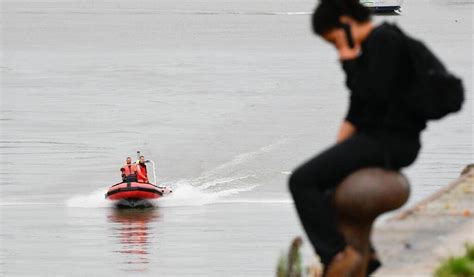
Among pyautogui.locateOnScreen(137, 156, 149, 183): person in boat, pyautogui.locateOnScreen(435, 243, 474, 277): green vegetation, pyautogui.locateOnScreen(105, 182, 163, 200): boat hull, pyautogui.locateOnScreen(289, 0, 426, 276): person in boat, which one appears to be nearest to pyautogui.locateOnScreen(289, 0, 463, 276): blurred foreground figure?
pyautogui.locateOnScreen(289, 0, 426, 276): person in boat

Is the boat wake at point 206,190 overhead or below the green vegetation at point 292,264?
overhead

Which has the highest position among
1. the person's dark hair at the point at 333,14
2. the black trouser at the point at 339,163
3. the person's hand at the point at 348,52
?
the person's dark hair at the point at 333,14

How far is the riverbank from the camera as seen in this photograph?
9641 mm

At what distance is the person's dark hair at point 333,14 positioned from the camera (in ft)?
25.9

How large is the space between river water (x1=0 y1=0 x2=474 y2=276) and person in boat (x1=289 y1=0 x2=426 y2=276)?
18265mm

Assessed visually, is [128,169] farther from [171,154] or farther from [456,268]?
[456,268]

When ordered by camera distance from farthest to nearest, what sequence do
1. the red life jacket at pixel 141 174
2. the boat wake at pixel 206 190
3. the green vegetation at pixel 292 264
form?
the boat wake at pixel 206 190, the red life jacket at pixel 141 174, the green vegetation at pixel 292 264

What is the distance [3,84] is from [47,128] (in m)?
32.4

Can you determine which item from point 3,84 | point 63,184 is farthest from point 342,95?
point 63,184

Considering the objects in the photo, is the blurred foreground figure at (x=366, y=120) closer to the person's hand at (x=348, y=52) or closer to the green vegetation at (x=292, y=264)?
the person's hand at (x=348, y=52)

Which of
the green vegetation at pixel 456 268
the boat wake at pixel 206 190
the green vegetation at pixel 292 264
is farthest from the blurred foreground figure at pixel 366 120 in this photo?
the boat wake at pixel 206 190

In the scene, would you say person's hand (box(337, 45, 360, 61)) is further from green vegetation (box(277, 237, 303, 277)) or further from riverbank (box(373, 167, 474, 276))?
riverbank (box(373, 167, 474, 276))

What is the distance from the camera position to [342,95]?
3482 inches

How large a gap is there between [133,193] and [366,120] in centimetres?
3771
